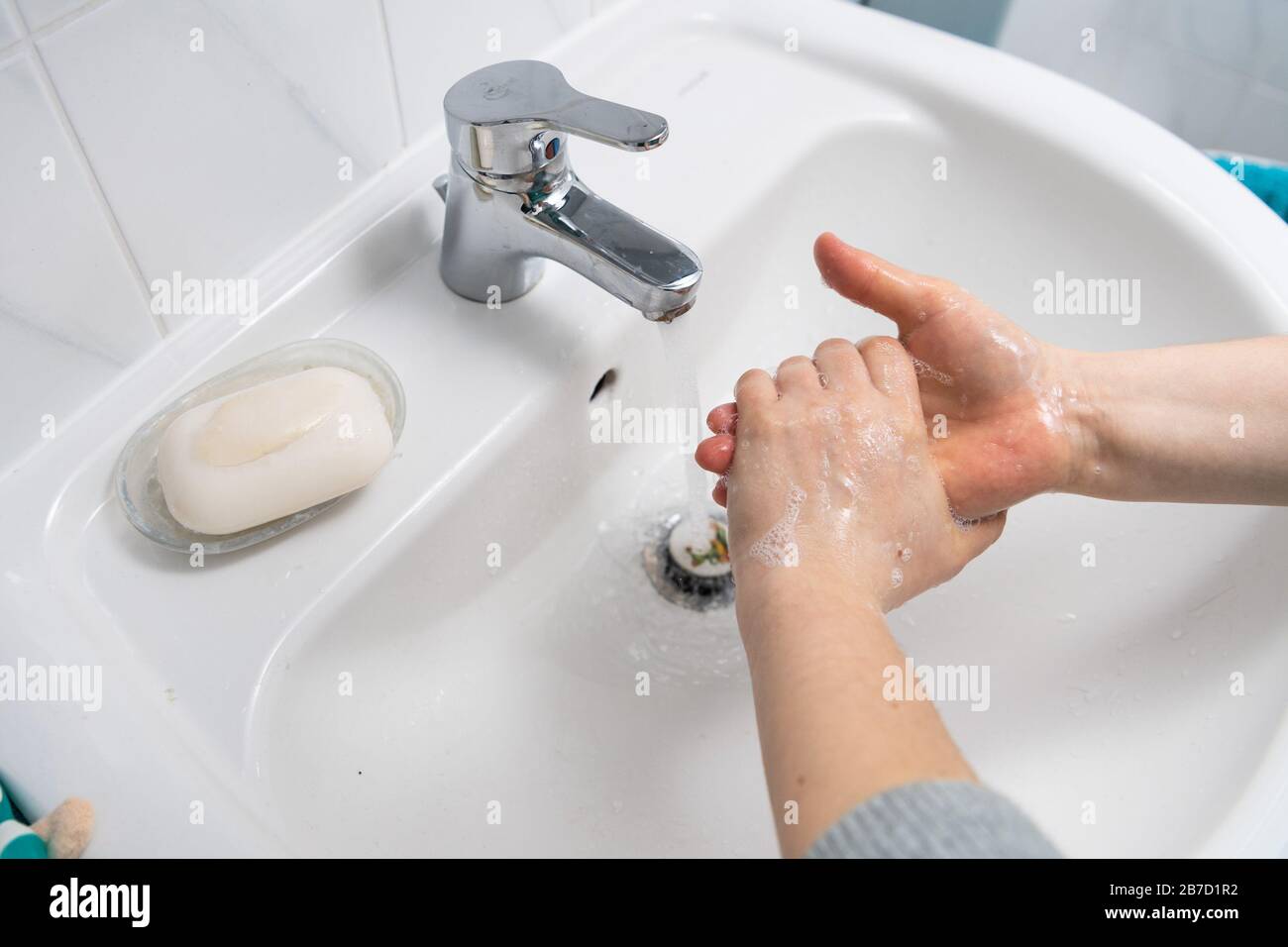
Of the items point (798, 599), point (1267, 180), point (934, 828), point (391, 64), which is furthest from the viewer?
point (1267, 180)

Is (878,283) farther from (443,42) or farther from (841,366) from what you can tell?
(443,42)

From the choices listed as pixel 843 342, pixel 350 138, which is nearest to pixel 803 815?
pixel 843 342

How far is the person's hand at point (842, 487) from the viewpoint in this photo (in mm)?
426

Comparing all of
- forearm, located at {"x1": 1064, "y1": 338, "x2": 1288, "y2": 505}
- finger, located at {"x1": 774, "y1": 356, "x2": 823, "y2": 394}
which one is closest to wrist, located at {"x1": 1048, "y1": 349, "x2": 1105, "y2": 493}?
forearm, located at {"x1": 1064, "y1": 338, "x2": 1288, "y2": 505}

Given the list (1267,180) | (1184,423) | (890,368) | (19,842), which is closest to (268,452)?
(19,842)

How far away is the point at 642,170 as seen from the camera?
596 mm

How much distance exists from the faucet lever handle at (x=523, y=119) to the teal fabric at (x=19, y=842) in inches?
12.5

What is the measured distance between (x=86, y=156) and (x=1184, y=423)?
1.64ft

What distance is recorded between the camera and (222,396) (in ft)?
1.50

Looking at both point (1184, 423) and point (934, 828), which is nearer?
point (934, 828)

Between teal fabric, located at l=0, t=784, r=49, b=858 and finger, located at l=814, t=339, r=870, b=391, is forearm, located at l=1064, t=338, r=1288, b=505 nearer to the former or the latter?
finger, located at l=814, t=339, r=870, b=391

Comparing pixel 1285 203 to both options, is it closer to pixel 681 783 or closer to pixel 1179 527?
pixel 1179 527

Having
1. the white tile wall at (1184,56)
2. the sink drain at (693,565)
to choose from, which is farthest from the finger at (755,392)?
the white tile wall at (1184,56)
